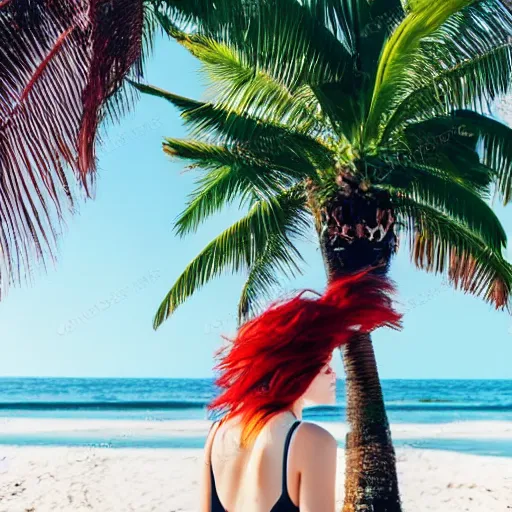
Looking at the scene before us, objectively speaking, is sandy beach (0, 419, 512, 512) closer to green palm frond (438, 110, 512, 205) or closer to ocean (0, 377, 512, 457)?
ocean (0, 377, 512, 457)

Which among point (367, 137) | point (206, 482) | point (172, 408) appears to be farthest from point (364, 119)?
point (172, 408)

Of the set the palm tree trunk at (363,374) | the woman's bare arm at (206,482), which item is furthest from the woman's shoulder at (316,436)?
the palm tree trunk at (363,374)

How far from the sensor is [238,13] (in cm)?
667

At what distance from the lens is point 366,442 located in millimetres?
8570

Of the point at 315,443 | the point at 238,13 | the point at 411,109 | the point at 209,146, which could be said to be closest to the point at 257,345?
the point at 315,443

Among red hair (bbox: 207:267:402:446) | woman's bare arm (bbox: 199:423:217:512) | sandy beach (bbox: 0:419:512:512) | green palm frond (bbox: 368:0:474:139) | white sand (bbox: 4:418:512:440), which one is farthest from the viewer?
white sand (bbox: 4:418:512:440)

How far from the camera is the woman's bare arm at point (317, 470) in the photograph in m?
1.89

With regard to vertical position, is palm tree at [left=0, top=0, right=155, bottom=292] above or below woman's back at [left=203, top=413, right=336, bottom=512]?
above

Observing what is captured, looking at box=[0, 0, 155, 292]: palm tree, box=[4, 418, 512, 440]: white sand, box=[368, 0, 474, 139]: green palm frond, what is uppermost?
box=[368, 0, 474, 139]: green palm frond

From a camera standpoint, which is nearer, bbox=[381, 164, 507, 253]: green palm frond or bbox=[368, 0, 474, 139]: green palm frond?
bbox=[368, 0, 474, 139]: green palm frond

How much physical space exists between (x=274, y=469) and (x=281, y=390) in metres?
0.23

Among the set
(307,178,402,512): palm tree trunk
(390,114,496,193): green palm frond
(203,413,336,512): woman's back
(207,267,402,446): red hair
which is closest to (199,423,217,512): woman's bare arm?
(203,413,336,512): woman's back

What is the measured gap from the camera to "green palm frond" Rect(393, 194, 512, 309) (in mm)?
9883

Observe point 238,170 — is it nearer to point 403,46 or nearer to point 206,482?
point 403,46
